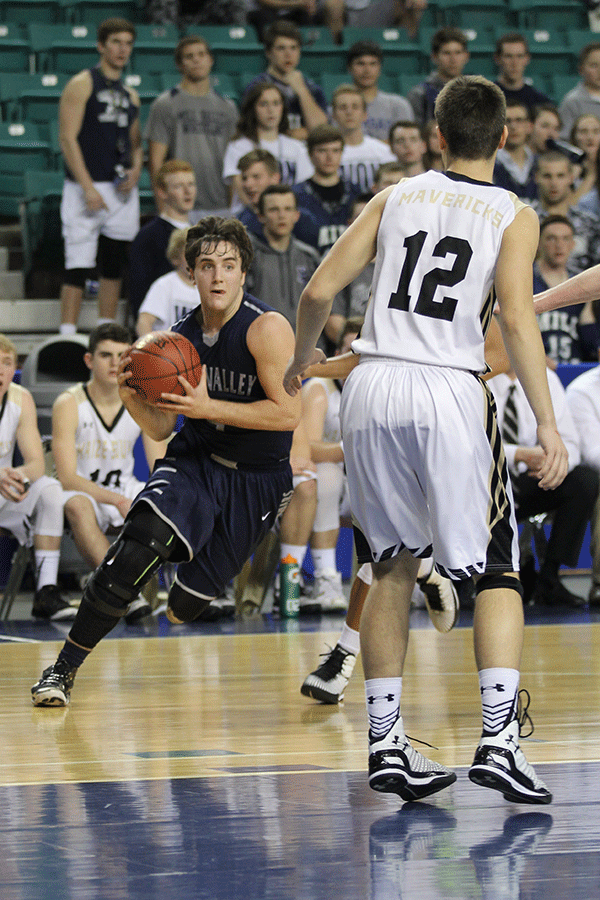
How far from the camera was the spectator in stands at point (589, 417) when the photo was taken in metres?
7.60

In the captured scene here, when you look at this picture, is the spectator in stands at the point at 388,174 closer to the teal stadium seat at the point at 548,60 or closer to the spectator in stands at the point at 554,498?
the spectator in stands at the point at 554,498

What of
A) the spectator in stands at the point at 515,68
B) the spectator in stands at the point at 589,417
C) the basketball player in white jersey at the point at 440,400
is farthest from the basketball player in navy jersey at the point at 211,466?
the spectator in stands at the point at 515,68

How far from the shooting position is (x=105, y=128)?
28.4 feet

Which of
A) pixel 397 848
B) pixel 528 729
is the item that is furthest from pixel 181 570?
pixel 397 848

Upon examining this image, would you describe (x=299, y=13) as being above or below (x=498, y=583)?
above

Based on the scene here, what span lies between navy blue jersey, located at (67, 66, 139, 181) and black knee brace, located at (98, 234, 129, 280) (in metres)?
0.42

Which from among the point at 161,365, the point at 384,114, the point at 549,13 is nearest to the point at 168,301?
the point at 384,114

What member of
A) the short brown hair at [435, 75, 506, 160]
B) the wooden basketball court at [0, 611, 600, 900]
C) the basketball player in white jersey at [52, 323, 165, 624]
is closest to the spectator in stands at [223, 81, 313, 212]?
the basketball player in white jersey at [52, 323, 165, 624]

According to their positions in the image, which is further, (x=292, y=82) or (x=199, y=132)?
(x=292, y=82)

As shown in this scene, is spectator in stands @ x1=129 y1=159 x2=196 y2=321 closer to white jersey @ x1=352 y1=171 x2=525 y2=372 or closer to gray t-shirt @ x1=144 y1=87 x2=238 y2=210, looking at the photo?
gray t-shirt @ x1=144 y1=87 x2=238 y2=210

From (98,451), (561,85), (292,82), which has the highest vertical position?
(561,85)

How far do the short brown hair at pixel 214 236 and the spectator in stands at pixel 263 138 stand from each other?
4225mm

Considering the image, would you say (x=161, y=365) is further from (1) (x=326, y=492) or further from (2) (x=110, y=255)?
(2) (x=110, y=255)

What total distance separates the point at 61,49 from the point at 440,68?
327 cm
